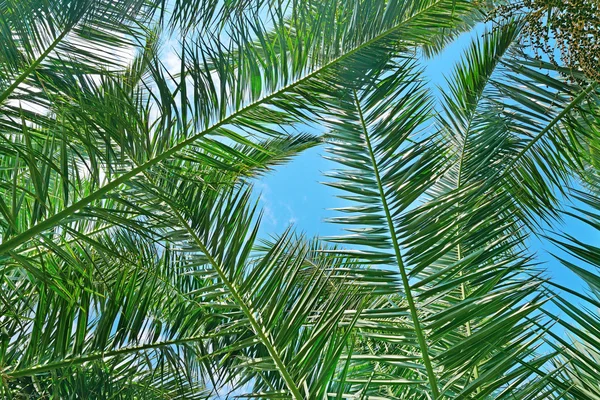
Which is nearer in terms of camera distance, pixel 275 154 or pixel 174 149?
pixel 174 149

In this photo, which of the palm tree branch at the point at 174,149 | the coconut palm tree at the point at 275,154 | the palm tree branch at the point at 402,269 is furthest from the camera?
the coconut palm tree at the point at 275,154

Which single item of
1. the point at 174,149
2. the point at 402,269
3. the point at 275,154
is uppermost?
the point at 275,154

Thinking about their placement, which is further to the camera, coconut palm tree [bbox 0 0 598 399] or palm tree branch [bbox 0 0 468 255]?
coconut palm tree [bbox 0 0 598 399]

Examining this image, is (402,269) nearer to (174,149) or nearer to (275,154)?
(275,154)

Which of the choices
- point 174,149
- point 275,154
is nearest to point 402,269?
point 275,154

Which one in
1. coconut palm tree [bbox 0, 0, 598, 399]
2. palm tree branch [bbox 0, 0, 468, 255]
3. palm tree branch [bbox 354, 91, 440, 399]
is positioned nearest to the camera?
palm tree branch [bbox 0, 0, 468, 255]

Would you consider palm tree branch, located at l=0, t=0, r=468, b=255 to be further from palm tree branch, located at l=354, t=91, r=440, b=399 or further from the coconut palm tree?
palm tree branch, located at l=354, t=91, r=440, b=399

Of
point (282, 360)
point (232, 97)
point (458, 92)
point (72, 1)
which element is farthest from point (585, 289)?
point (72, 1)

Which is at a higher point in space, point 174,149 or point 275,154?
point 275,154

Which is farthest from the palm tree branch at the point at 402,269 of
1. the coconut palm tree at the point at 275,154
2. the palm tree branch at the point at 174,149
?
the palm tree branch at the point at 174,149

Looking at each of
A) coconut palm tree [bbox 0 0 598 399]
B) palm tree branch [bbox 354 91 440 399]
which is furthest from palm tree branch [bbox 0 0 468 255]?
palm tree branch [bbox 354 91 440 399]

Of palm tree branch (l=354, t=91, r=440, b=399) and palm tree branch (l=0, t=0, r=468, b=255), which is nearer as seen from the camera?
palm tree branch (l=0, t=0, r=468, b=255)

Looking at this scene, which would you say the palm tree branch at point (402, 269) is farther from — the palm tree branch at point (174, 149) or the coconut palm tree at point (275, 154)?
the palm tree branch at point (174, 149)

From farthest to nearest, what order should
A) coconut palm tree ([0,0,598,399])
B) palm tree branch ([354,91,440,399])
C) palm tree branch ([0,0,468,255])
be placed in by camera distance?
coconut palm tree ([0,0,598,399]) → palm tree branch ([354,91,440,399]) → palm tree branch ([0,0,468,255])
